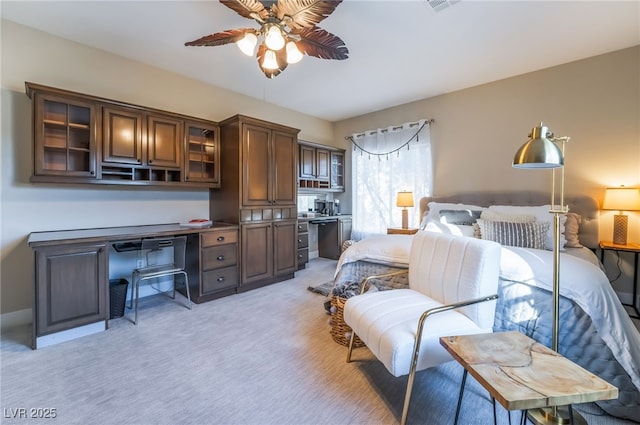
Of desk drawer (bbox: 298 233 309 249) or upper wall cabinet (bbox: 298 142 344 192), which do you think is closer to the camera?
desk drawer (bbox: 298 233 309 249)

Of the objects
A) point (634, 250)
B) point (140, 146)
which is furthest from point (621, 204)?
point (140, 146)

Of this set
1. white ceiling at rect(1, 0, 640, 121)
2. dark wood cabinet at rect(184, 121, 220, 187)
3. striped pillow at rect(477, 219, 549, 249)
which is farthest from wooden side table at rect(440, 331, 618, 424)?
dark wood cabinet at rect(184, 121, 220, 187)

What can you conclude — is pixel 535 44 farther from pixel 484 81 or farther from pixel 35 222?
pixel 35 222

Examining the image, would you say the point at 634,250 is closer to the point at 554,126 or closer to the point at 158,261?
the point at 554,126

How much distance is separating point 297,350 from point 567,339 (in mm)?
1753

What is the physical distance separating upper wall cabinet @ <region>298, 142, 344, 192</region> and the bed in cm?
235

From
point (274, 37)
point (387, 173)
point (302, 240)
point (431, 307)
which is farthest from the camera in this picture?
point (387, 173)

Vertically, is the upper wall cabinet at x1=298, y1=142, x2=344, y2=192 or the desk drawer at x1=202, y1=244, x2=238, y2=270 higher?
the upper wall cabinet at x1=298, y1=142, x2=344, y2=192

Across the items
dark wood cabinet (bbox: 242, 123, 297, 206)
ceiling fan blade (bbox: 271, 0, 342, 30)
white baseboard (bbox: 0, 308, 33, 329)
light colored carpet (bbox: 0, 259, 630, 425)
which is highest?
ceiling fan blade (bbox: 271, 0, 342, 30)

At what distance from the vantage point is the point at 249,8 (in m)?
1.84

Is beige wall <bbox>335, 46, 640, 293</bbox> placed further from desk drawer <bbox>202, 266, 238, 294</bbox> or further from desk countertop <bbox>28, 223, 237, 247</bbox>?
desk countertop <bbox>28, 223, 237, 247</bbox>

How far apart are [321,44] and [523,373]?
7.87ft

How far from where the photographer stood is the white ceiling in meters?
2.23

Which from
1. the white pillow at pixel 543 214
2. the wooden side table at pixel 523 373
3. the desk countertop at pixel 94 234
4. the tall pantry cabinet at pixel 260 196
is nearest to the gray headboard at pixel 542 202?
the white pillow at pixel 543 214
